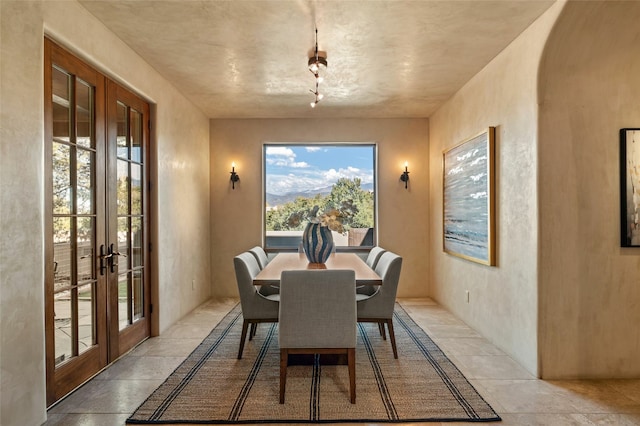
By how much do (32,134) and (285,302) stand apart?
1.72 meters

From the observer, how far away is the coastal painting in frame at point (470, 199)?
3299mm

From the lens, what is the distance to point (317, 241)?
3.35 meters

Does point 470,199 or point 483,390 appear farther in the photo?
point 470,199

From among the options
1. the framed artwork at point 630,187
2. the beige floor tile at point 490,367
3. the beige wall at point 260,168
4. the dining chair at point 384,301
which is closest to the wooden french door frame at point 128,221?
the beige wall at point 260,168

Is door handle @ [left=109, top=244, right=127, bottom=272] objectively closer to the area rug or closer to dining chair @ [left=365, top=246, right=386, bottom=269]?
the area rug

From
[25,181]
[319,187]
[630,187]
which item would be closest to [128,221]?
[25,181]

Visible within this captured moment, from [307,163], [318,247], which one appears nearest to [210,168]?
[307,163]

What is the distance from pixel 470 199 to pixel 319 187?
2416mm

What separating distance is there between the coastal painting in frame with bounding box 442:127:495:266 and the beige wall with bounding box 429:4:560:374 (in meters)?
0.08

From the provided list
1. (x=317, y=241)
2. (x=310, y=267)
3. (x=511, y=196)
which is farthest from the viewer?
(x=317, y=241)

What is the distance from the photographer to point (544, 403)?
2301 mm

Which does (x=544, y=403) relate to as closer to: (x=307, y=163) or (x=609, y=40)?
(x=609, y=40)

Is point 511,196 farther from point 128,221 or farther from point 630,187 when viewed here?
point 128,221

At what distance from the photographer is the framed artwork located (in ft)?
8.52
